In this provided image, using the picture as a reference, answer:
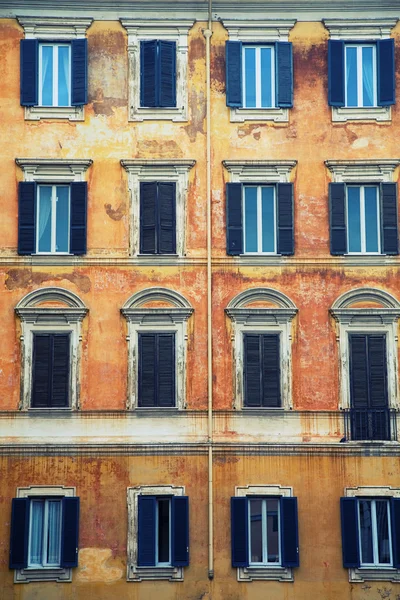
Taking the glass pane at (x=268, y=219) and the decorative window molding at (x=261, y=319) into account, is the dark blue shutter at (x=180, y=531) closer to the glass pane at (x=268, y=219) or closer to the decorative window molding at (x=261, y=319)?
the decorative window molding at (x=261, y=319)

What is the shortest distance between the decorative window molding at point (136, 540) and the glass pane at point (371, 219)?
26.7 feet

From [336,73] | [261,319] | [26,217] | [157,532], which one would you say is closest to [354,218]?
[261,319]

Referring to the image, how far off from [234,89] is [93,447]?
10.2 metres

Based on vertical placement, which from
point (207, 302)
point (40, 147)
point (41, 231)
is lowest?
point (207, 302)

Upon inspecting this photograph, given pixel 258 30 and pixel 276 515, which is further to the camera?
pixel 258 30

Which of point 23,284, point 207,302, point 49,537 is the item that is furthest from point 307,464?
point 23,284

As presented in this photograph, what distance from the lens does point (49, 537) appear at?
26.4 metres

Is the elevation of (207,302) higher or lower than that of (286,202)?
lower

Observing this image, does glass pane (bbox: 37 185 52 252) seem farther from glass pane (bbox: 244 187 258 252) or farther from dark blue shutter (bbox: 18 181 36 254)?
glass pane (bbox: 244 187 258 252)

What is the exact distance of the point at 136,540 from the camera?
26.3 m

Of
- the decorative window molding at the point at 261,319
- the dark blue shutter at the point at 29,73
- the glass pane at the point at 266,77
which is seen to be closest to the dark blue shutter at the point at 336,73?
the glass pane at the point at 266,77

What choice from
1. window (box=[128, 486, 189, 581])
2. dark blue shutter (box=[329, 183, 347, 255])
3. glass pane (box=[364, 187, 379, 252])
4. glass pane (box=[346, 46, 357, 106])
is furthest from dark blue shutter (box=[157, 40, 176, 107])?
window (box=[128, 486, 189, 581])

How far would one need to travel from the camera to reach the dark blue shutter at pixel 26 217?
2742cm

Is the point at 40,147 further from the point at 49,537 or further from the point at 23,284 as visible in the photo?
the point at 49,537
